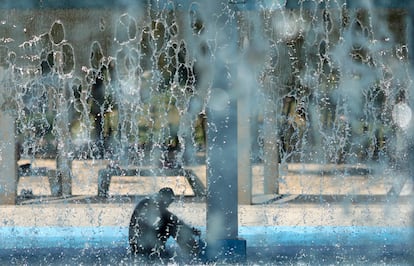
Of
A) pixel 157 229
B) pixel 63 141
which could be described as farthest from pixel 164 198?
pixel 63 141

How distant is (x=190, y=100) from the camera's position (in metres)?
8.02

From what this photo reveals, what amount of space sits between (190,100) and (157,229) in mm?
2690

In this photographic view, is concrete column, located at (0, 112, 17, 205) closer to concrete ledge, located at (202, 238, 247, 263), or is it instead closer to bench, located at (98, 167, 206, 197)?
bench, located at (98, 167, 206, 197)

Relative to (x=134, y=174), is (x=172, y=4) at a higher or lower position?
higher

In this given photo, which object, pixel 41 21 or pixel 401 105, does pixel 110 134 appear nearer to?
pixel 41 21

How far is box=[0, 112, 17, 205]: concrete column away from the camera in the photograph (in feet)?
26.7

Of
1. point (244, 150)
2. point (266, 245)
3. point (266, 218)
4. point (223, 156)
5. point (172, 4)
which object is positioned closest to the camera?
point (223, 156)

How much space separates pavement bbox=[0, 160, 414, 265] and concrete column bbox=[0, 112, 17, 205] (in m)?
0.12

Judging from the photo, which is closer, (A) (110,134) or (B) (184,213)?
(B) (184,213)

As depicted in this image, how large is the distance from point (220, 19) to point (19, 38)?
3.43 m

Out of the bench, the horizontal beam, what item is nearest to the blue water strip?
the bench

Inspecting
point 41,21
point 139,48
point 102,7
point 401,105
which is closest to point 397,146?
point 401,105

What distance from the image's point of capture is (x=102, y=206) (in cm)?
782

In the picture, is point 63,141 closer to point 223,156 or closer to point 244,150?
point 244,150
